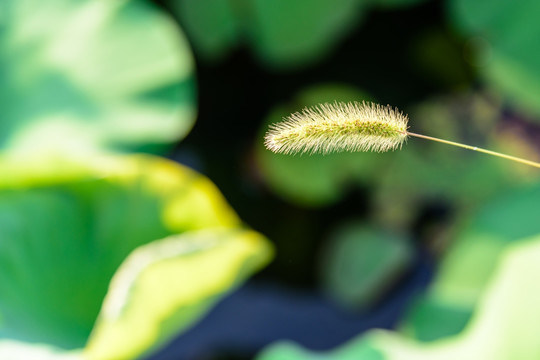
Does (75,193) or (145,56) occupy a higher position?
(145,56)

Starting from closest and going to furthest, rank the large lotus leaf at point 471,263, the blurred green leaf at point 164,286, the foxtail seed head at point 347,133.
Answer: the foxtail seed head at point 347,133 < the blurred green leaf at point 164,286 < the large lotus leaf at point 471,263

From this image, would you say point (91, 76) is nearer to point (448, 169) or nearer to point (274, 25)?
point (274, 25)

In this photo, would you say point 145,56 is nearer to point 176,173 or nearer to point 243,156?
point 176,173

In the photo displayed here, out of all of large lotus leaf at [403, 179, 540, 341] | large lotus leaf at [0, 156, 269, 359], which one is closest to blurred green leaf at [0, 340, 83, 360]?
large lotus leaf at [0, 156, 269, 359]

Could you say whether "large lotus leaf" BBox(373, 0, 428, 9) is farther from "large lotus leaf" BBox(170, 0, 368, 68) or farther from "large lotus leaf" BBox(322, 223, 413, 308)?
"large lotus leaf" BBox(322, 223, 413, 308)

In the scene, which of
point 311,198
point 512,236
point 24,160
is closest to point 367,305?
point 311,198

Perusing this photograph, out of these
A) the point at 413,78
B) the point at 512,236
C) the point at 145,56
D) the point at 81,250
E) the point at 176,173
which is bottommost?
the point at 81,250

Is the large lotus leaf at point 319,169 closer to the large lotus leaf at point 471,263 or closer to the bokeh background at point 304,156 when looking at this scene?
the bokeh background at point 304,156

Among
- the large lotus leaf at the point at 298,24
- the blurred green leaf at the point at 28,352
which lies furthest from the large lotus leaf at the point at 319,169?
the blurred green leaf at the point at 28,352
